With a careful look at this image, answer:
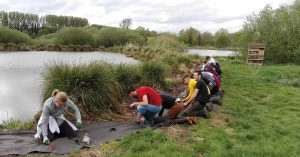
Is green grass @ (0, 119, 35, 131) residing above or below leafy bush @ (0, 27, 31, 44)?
below

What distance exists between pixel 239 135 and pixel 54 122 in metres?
3.32

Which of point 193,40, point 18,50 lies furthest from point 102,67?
point 193,40

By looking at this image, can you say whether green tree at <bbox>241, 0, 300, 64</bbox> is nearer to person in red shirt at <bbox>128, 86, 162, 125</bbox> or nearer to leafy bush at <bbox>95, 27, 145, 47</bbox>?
leafy bush at <bbox>95, 27, 145, 47</bbox>

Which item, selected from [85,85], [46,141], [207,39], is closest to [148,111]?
[85,85]

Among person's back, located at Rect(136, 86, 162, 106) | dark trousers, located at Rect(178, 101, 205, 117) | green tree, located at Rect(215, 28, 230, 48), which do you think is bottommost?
dark trousers, located at Rect(178, 101, 205, 117)

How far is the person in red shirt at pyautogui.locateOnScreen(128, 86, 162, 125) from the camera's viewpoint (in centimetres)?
650

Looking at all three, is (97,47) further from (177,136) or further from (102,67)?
(177,136)

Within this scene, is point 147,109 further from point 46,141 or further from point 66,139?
point 46,141

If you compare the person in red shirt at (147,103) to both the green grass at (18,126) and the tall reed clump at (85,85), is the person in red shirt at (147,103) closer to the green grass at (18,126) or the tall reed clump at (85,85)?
the tall reed clump at (85,85)

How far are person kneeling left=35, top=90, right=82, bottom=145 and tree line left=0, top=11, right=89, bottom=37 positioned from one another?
55915 mm

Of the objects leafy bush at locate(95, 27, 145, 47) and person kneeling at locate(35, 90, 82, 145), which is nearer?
person kneeling at locate(35, 90, 82, 145)

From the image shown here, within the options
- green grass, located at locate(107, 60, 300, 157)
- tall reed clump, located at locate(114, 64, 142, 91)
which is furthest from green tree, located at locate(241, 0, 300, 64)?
tall reed clump, located at locate(114, 64, 142, 91)

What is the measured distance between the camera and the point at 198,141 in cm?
562

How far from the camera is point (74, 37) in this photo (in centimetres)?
4038
